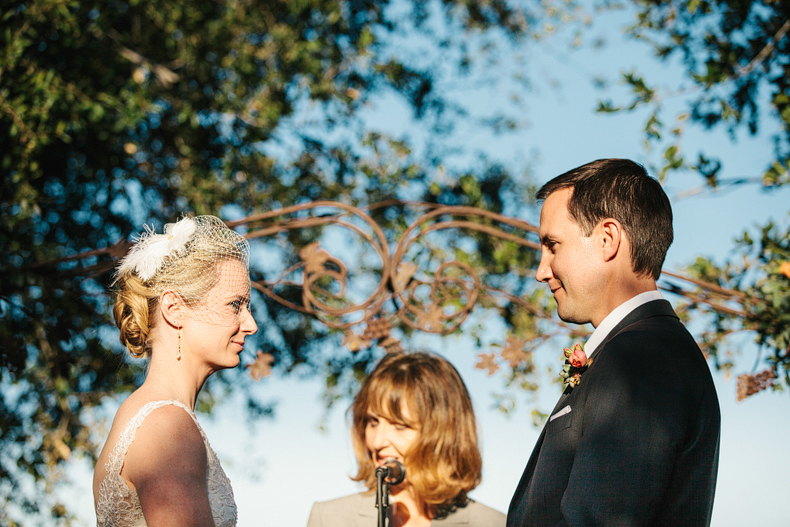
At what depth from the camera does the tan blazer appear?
301 cm

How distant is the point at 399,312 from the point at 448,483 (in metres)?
0.90

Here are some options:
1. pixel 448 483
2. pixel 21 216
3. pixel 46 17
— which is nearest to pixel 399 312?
pixel 448 483

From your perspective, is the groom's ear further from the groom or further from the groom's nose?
the groom's nose

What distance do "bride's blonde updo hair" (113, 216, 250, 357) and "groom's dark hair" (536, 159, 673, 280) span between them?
3.61 ft

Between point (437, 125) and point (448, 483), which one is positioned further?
point (437, 125)

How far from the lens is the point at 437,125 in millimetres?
6867

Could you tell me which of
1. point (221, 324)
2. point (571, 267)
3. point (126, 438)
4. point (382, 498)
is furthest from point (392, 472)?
point (571, 267)

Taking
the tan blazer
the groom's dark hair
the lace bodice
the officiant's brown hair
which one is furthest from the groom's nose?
the tan blazer

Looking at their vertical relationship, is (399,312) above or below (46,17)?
below

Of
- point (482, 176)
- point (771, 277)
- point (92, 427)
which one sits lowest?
point (92, 427)

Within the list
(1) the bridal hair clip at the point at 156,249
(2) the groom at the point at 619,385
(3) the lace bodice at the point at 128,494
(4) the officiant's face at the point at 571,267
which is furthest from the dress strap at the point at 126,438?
(4) the officiant's face at the point at 571,267

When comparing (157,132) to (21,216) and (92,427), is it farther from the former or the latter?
(92,427)

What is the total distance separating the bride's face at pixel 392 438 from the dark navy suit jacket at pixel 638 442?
139 centimetres

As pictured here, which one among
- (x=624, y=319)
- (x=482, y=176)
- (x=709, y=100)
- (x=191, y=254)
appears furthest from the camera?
(x=482, y=176)
